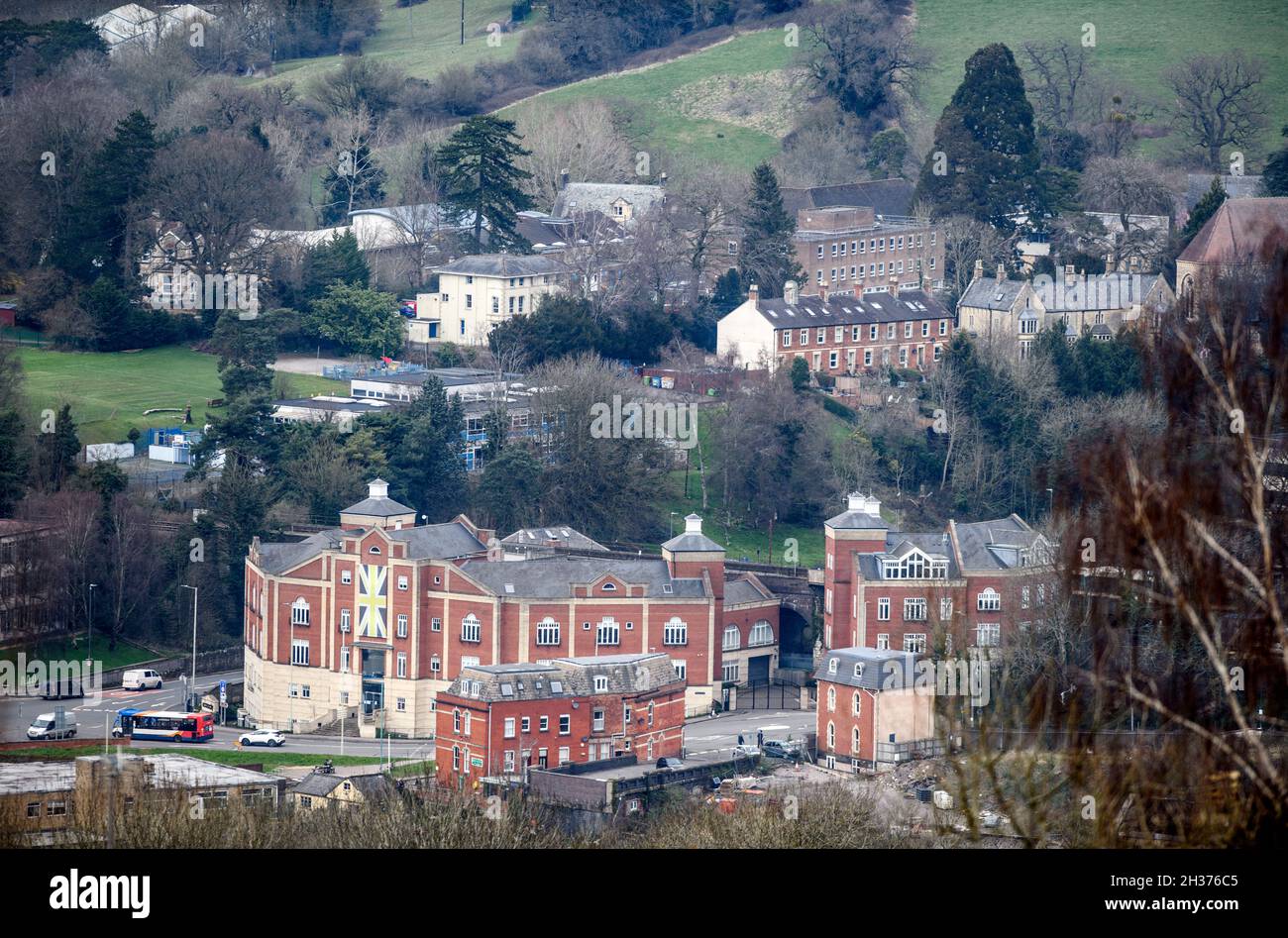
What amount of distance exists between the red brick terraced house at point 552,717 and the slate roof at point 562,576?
12.7ft

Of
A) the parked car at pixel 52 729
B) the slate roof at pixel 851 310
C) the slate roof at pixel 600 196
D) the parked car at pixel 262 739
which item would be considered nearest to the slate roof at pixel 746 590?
the parked car at pixel 262 739

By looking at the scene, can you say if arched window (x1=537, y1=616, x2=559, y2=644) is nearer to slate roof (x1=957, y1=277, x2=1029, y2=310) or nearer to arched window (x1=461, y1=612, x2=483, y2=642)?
arched window (x1=461, y1=612, x2=483, y2=642)

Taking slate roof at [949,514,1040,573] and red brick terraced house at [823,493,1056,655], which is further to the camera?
slate roof at [949,514,1040,573]

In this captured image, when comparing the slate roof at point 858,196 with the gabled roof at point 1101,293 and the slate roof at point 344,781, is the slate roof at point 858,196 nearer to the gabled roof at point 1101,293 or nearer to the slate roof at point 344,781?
the gabled roof at point 1101,293

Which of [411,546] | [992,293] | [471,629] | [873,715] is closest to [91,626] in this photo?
[411,546]

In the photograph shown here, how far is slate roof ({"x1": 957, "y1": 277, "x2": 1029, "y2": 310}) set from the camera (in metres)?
80.0

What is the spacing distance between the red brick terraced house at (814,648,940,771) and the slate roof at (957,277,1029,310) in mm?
31288

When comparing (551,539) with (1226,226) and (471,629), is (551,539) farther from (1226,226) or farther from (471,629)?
(1226,226)

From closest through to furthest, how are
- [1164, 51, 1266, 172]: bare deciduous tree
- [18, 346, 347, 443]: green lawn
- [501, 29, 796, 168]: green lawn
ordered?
[18, 346, 347, 443]: green lawn
[1164, 51, 1266, 172]: bare deciduous tree
[501, 29, 796, 168]: green lawn

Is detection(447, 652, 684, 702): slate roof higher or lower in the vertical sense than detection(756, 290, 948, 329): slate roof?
lower

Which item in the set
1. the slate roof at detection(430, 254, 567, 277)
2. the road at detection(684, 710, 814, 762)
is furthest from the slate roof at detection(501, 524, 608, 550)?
the slate roof at detection(430, 254, 567, 277)

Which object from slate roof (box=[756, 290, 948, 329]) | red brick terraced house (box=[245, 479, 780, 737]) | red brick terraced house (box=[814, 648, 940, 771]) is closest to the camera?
red brick terraced house (box=[814, 648, 940, 771])

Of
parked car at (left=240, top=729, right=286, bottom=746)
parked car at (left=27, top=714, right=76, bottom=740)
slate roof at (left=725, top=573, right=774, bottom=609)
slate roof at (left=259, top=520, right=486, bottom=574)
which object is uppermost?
slate roof at (left=259, top=520, right=486, bottom=574)
